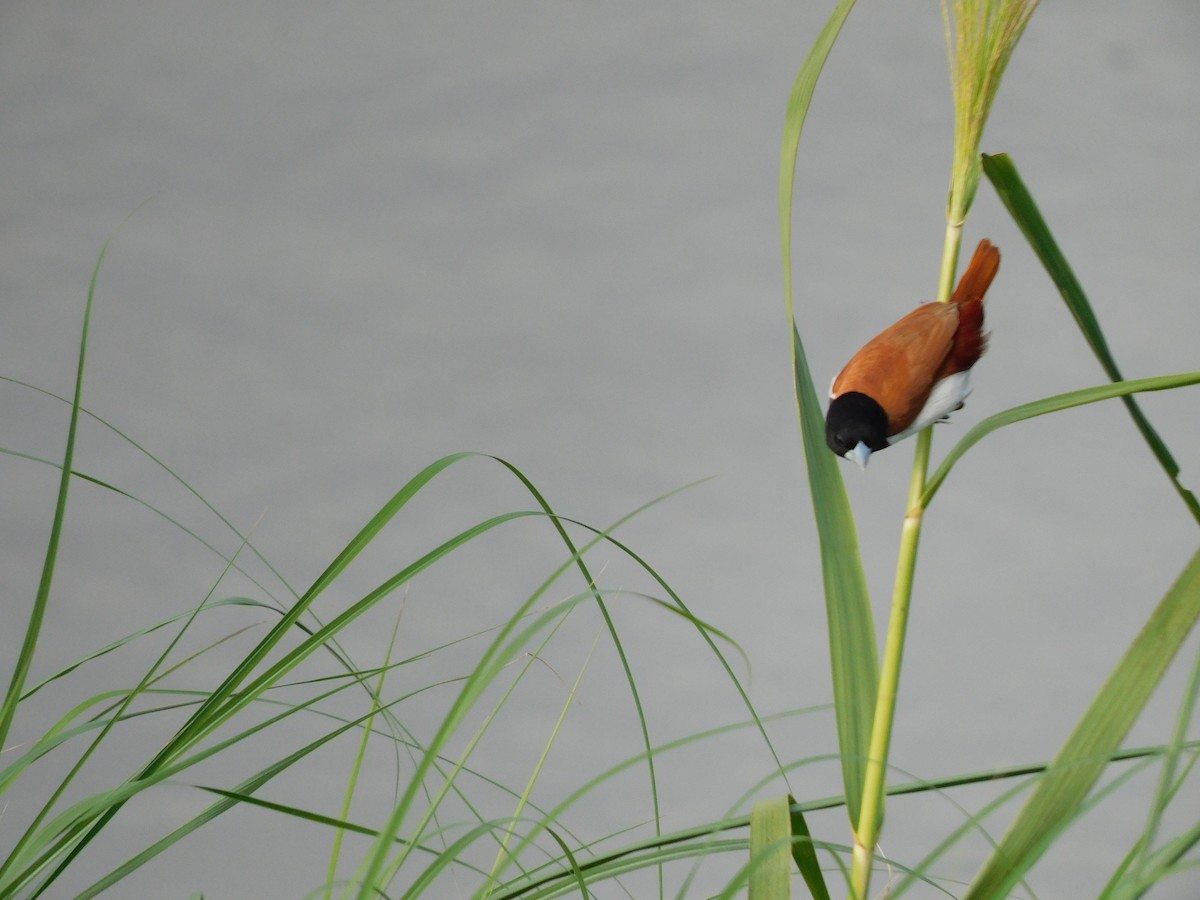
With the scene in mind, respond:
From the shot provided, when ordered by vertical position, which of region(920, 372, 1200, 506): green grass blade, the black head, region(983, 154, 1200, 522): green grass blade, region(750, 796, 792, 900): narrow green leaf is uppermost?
the black head

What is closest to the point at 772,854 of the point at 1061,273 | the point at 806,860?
the point at 806,860

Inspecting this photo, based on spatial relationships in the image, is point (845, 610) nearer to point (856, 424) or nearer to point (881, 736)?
point (881, 736)

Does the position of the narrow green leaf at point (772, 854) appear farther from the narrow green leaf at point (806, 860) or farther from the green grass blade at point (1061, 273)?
the green grass blade at point (1061, 273)

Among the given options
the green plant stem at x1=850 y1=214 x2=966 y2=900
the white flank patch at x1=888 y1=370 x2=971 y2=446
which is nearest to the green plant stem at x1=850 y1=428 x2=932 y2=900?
the green plant stem at x1=850 y1=214 x2=966 y2=900

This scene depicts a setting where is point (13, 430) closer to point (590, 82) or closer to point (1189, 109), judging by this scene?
point (590, 82)

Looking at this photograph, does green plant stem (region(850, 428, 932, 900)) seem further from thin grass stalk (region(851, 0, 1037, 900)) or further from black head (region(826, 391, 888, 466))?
black head (region(826, 391, 888, 466))

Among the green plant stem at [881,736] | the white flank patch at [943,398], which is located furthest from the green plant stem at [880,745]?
the white flank patch at [943,398]

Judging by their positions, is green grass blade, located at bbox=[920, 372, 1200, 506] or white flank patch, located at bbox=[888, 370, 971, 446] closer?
green grass blade, located at bbox=[920, 372, 1200, 506]
